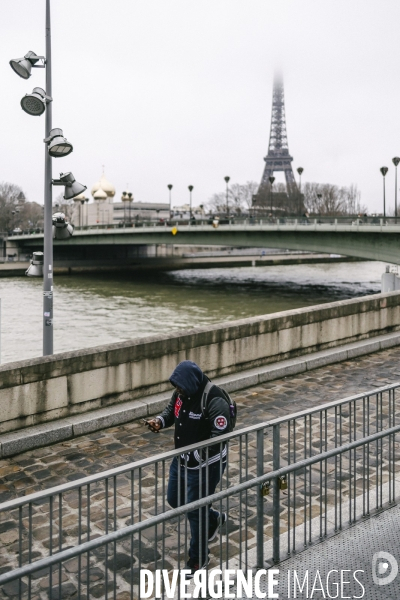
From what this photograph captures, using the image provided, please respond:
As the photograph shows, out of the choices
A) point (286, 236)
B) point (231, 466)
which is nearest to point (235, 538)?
point (231, 466)

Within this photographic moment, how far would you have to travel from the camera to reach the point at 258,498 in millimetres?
4332

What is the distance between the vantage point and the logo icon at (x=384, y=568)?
13.5ft

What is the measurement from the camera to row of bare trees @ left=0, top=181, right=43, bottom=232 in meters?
110

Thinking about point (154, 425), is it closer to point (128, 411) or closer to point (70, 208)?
point (128, 411)

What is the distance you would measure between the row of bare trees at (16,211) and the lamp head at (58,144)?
96.7 metres

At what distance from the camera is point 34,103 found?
11430 mm

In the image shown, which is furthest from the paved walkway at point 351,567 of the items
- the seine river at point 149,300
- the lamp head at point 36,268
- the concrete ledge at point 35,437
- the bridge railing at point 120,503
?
the seine river at point 149,300

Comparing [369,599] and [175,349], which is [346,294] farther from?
[369,599]

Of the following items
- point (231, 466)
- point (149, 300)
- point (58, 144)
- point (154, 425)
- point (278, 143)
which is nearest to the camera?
point (154, 425)

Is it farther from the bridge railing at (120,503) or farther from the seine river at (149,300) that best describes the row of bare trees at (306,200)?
the bridge railing at (120,503)

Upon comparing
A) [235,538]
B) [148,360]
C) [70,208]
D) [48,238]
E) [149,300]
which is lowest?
[149,300]

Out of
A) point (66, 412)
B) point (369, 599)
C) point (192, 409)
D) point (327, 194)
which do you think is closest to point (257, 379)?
point (66, 412)

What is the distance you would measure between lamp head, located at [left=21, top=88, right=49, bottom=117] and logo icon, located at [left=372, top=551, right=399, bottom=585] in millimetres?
9633

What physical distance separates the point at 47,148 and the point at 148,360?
5074mm
